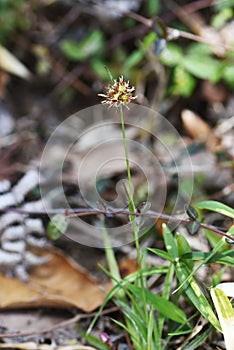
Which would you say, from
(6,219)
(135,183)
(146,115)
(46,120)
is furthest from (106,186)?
(46,120)

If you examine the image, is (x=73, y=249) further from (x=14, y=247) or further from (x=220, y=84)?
(x=220, y=84)

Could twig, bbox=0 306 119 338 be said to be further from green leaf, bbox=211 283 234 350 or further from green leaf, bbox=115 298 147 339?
green leaf, bbox=211 283 234 350

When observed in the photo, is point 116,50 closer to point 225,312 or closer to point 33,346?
point 33,346

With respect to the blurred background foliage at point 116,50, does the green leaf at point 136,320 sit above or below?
below

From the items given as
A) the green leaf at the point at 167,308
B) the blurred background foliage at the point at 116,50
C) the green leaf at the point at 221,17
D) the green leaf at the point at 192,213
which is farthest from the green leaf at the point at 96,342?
the green leaf at the point at 221,17

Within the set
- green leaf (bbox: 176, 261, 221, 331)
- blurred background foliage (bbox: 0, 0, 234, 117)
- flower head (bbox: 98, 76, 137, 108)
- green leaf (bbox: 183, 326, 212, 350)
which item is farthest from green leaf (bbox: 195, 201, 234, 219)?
blurred background foliage (bbox: 0, 0, 234, 117)

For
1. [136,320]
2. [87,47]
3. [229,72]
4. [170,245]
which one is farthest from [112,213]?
[87,47]

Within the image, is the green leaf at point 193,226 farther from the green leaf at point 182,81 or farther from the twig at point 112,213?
the green leaf at point 182,81
